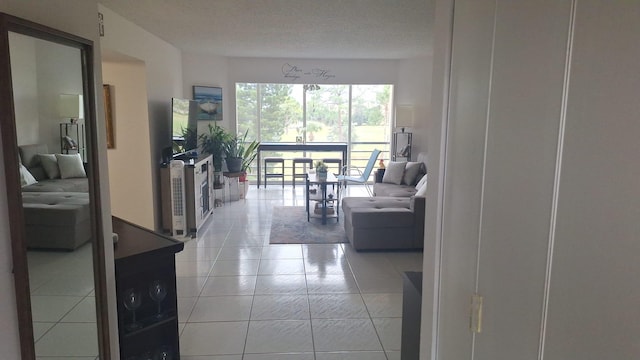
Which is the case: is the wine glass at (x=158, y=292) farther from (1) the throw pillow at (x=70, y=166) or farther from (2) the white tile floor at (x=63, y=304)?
(1) the throw pillow at (x=70, y=166)

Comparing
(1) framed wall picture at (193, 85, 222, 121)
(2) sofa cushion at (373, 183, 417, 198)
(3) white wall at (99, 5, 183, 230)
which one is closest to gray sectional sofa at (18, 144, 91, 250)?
(3) white wall at (99, 5, 183, 230)

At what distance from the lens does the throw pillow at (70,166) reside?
1618mm

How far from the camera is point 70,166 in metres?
1.66

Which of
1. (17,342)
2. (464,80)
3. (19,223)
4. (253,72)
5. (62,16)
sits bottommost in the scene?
(17,342)

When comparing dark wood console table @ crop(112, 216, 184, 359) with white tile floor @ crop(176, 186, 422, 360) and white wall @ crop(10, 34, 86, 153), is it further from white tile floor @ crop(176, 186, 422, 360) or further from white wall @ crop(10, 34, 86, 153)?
white wall @ crop(10, 34, 86, 153)

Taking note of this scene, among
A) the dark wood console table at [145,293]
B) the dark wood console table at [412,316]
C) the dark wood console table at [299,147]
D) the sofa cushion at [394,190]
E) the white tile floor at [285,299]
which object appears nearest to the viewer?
the dark wood console table at [412,316]

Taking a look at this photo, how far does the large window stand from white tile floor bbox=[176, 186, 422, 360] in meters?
3.80

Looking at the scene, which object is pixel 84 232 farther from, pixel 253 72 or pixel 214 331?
pixel 253 72

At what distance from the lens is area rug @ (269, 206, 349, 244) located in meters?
5.37

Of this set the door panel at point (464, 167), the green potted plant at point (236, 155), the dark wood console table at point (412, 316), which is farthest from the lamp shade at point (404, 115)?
the door panel at point (464, 167)

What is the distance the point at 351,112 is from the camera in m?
9.22

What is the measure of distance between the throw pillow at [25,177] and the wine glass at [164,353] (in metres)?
1.50

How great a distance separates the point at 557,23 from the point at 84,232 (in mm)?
1692

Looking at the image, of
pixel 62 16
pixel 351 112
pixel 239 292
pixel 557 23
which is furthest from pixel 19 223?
pixel 351 112
